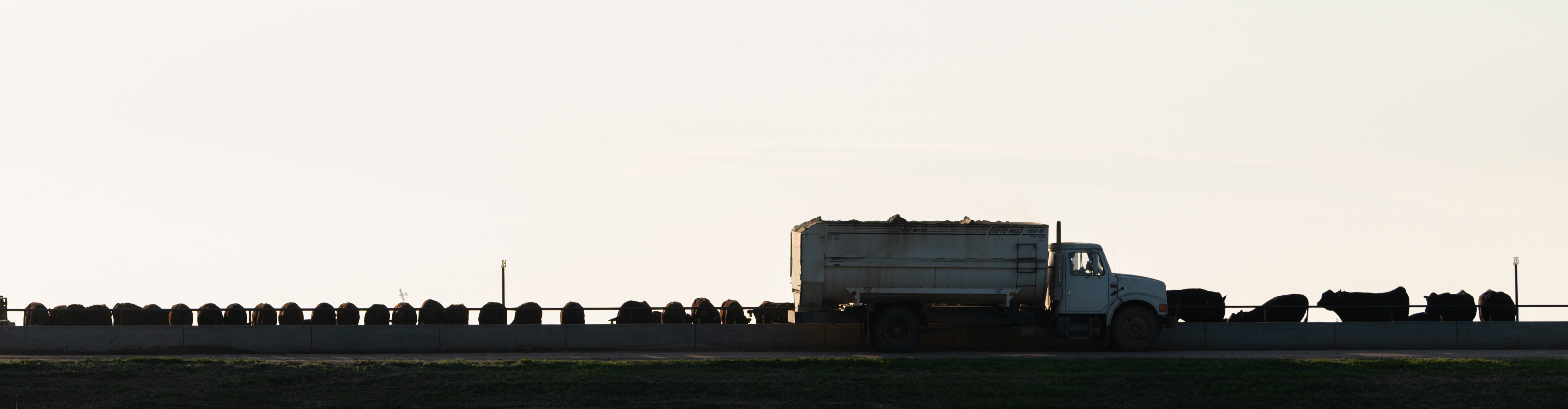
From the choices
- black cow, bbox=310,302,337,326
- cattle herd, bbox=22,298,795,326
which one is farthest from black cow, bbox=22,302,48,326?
black cow, bbox=310,302,337,326

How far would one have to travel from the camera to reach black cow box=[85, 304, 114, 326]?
92.4ft

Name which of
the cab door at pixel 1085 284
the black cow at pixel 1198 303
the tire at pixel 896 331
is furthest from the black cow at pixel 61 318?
the black cow at pixel 1198 303

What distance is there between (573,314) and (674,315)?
6.85 ft

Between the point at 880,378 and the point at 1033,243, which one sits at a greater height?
the point at 1033,243

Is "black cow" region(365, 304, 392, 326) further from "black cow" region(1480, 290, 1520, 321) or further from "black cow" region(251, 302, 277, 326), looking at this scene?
"black cow" region(1480, 290, 1520, 321)

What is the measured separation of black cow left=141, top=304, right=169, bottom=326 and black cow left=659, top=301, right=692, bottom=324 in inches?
397

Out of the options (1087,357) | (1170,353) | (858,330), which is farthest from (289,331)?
(1170,353)

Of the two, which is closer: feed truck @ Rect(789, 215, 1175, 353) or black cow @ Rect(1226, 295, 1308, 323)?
feed truck @ Rect(789, 215, 1175, 353)

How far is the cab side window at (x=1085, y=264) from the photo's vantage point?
26.5 meters

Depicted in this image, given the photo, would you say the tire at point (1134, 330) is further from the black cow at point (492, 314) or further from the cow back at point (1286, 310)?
the black cow at point (492, 314)

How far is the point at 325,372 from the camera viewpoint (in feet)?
66.1

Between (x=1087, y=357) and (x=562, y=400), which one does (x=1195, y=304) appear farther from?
(x=562, y=400)

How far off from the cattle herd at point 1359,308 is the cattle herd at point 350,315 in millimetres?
8837

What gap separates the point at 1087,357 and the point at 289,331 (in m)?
15.2
